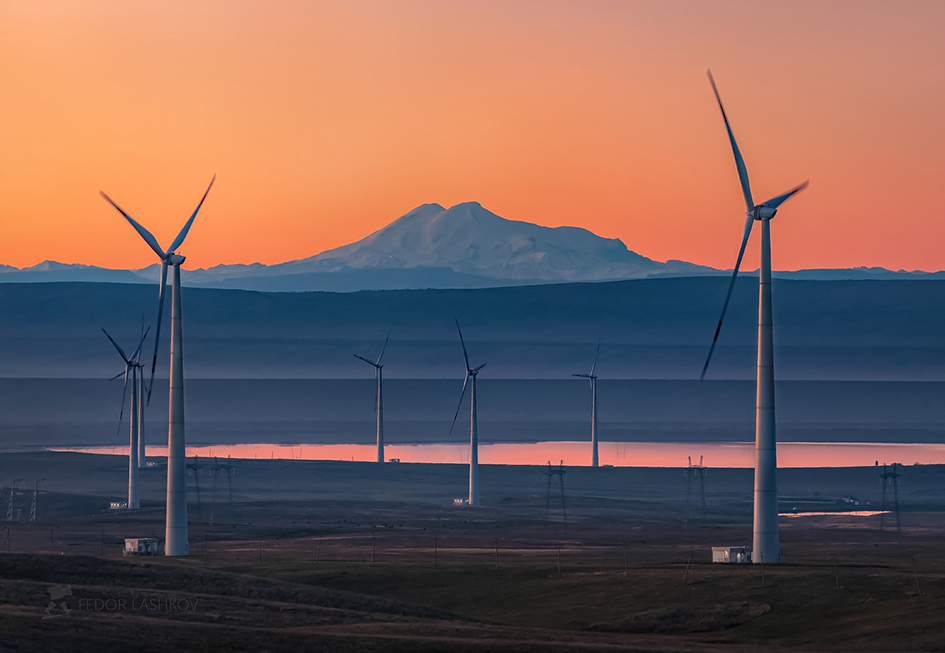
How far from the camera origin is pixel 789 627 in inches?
1838

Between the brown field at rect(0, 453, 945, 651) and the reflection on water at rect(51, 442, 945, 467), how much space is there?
150ft

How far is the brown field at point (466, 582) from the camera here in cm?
3978

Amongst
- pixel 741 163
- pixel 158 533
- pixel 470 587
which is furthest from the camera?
pixel 158 533

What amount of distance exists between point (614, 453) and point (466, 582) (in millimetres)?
122520

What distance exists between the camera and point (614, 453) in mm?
178750

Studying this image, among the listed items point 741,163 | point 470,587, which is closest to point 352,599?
point 470,587

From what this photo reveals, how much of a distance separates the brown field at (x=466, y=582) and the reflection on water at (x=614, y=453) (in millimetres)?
45636

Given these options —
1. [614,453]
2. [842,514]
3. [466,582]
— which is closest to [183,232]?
[466,582]

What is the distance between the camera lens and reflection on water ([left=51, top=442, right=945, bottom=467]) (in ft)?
529

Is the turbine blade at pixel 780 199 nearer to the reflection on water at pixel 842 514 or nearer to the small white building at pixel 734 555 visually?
the small white building at pixel 734 555

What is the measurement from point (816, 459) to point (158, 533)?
8915 centimetres

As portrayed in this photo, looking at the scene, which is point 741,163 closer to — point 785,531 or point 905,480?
point 785,531

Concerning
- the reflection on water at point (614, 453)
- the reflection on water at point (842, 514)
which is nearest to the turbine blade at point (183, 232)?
the reflection on water at point (842, 514)

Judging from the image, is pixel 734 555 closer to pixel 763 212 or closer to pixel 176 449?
pixel 763 212
